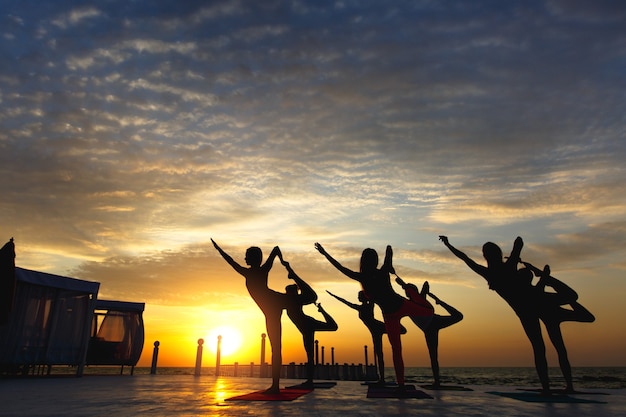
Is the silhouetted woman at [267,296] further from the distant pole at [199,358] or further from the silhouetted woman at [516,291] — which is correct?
the distant pole at [199,358]

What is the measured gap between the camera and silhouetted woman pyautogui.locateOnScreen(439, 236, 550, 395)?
6.41 meters

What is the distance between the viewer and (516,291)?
255 inches

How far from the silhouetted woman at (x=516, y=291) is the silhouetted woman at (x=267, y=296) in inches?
129

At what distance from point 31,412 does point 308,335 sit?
21.5 feet

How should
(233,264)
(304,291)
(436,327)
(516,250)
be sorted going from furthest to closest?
1. (436,327)
2. (304,291)
3. (233,264)
4. (516,250)

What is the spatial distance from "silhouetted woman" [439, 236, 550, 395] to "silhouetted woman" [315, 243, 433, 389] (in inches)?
53.0

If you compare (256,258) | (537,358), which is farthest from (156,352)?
(537,358)

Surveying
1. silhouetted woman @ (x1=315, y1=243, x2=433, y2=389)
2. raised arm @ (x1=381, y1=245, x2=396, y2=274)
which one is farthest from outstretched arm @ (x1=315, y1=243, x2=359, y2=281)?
raised arm @ (x1=381, y1=245, x2=396, y2=274)

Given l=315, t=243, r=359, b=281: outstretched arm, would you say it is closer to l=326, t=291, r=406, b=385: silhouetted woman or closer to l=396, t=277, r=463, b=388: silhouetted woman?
l=396, t=277, r=463, b=388: silhouetted woman

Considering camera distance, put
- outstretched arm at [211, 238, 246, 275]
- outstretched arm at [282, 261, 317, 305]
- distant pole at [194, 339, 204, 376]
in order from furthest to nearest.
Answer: distant pole at [194, 339, 204, 376] < outstretched arm at [282, 261, 317, 305] < outstretched arm at [211, 238, 246, 275]

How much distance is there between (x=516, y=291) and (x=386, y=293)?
2119mm

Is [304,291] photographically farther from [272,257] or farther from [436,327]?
[436,327]

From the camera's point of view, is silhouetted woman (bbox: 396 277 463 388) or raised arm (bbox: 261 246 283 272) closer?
raised arm (bbox: 261 246 283 272)

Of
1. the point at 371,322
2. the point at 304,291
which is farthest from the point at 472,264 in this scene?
the point at 371,322
